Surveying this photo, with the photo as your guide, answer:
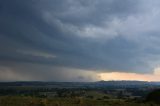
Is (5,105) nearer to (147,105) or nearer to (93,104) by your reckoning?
(93,104)

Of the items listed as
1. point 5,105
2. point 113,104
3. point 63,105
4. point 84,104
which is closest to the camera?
point 5,105

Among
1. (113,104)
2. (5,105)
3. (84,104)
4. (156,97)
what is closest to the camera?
(5,105)

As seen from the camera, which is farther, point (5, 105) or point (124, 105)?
point (124, 105)

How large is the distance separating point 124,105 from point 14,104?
2043 cm

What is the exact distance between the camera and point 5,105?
1773 inches

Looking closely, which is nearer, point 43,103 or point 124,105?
point 43,103

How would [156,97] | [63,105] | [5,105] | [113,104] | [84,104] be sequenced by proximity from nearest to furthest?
[5,105]
[63,105]
[84,104]
[113,104]
[156,97]

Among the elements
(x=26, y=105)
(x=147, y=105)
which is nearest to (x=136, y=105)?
(x=147, y=105)

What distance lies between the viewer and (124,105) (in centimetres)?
5562

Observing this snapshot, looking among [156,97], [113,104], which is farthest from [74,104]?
[156,97]

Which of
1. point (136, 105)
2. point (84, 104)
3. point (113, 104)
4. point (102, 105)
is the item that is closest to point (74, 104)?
point (84, 104)

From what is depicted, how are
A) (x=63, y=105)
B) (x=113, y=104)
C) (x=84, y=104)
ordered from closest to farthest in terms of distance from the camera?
(x=63, y=105)
(x=84, y=104)
(x=113, y=104)

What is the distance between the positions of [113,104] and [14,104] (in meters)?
18.5

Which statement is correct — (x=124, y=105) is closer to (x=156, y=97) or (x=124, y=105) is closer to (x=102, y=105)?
(x=102, y=105)
